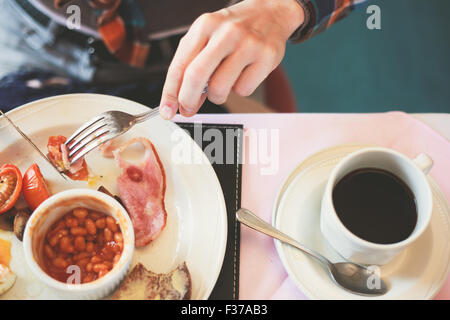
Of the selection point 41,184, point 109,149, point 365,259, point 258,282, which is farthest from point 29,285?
point 365,259

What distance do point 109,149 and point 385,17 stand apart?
155 cm

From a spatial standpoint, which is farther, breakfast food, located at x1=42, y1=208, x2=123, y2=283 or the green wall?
the green wall

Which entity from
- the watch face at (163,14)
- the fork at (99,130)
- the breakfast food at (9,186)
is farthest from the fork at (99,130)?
the watch face at (163,14)

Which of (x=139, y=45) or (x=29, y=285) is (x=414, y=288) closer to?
(x=29, y=285)

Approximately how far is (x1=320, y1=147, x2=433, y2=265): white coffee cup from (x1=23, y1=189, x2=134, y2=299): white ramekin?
1.13ft

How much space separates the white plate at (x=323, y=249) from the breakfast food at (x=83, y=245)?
30 centimetres

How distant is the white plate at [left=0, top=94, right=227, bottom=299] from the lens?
76 centimetres

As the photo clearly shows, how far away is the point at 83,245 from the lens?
2.48 feet

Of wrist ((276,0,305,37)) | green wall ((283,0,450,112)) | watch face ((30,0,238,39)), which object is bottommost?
wrist ((276,0,305,37))

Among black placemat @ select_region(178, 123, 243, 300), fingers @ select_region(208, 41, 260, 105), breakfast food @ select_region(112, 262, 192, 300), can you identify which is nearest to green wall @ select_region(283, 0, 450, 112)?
black placemat @ select_region(178, 123, 243, 300)

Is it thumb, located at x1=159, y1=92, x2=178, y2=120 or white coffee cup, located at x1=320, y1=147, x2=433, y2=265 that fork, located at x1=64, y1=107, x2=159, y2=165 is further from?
white coffee cup, located at x1=320, y1=147, x2=433, y2=265

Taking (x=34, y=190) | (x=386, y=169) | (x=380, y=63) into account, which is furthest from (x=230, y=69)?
(x=380, y=63)

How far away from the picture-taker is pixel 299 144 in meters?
0.92
